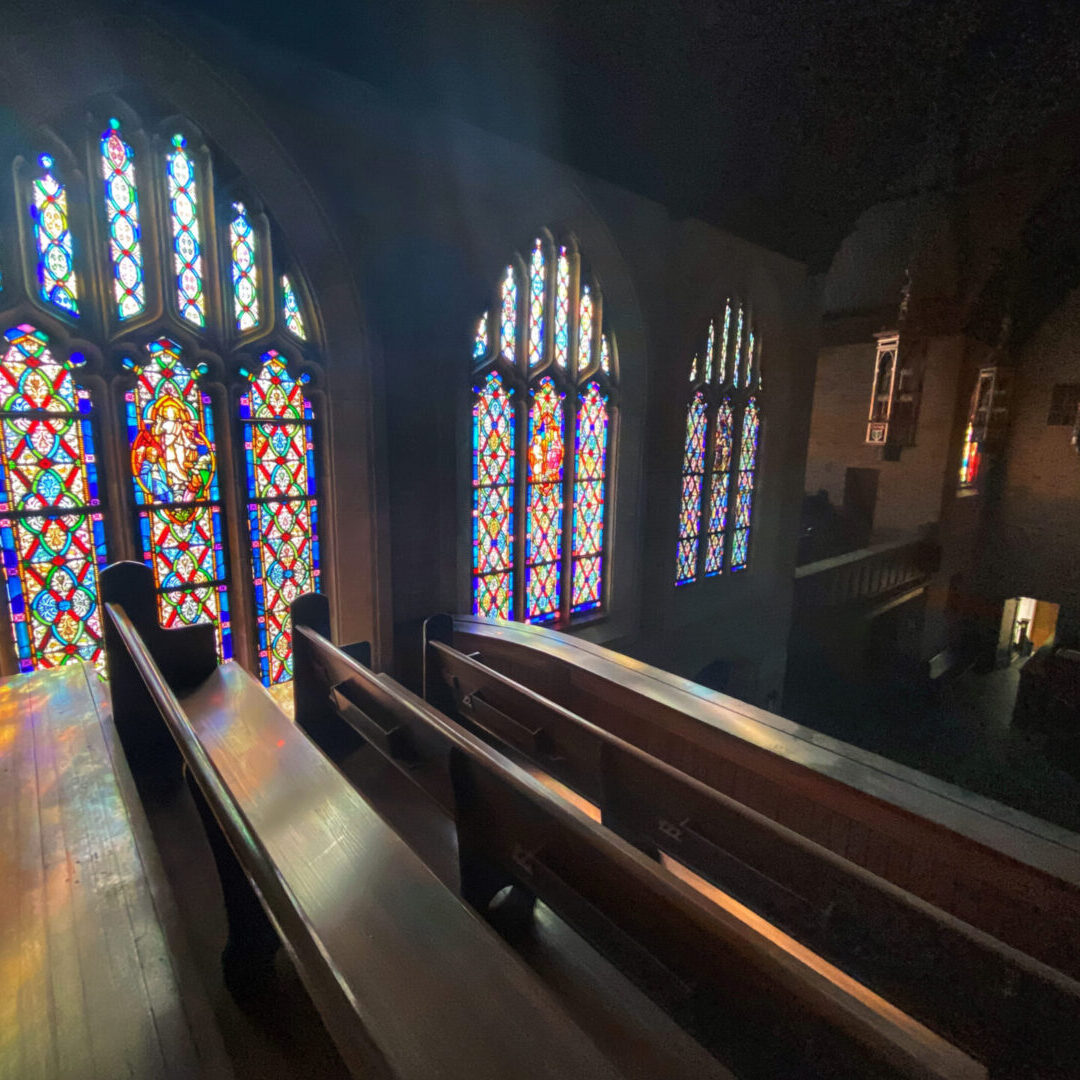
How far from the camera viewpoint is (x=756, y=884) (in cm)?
143

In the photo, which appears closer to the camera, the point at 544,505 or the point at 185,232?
the point at 185,232

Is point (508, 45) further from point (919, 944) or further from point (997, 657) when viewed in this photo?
point (997, 657)

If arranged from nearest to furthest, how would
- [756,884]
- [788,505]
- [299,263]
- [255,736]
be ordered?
[756,884] < [255,736] < [299,263] < [788,505]

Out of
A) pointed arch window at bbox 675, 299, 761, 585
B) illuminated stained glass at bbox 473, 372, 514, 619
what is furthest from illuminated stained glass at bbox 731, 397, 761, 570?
illuminated stained glass at bbox 473, 372, 514, 619

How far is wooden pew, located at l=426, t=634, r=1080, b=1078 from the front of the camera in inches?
38.2

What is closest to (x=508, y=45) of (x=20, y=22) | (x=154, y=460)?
(x=20, y=22)

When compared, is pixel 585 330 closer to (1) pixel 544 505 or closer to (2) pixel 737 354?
(1) pixel 544 505

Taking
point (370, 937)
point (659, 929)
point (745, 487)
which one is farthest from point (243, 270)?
point (745, 487)

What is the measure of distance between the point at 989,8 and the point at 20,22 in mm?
4205

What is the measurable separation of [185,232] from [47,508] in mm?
1393

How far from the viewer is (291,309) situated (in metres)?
3.10

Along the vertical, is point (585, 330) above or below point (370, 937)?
above

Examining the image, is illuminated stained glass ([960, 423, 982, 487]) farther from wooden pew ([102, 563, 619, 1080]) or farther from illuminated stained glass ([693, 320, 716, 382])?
wooden pew ([102, 563, 619, 1080])

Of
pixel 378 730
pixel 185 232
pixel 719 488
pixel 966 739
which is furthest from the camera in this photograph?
pixel 966 739
